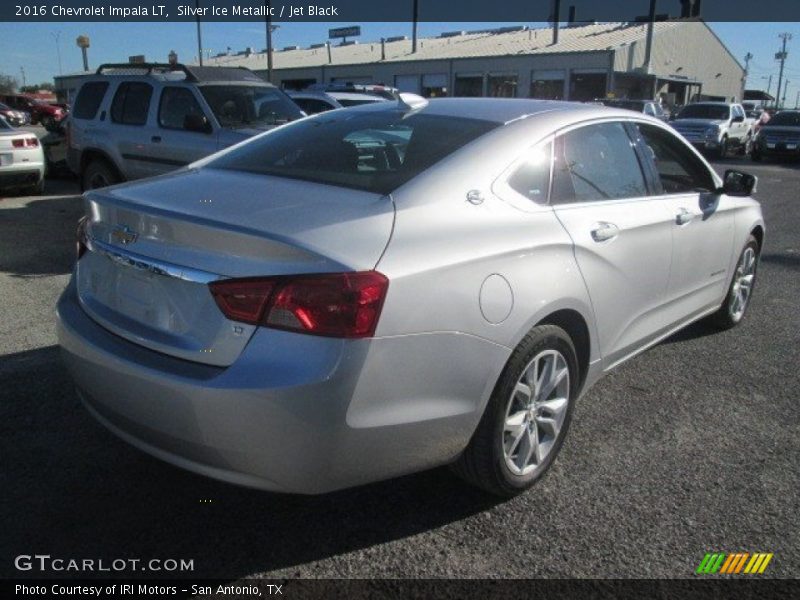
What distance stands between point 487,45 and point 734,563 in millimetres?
49632

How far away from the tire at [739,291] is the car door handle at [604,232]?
2.09 metres

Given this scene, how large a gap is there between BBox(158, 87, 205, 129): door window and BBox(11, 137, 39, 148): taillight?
348cm

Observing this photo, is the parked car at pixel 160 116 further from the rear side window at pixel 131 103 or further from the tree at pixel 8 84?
the tree at pixel 8 84

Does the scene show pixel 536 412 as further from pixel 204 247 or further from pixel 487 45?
pixel 487 45

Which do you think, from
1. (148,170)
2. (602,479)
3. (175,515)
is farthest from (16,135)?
(602,479)

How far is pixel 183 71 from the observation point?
8961 mm

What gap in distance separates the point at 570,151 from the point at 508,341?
118 centimetres

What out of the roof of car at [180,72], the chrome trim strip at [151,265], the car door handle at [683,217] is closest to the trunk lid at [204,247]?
the chrome trim strip at [151,265]

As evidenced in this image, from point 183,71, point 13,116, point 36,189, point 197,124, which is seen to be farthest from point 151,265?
point 13,116

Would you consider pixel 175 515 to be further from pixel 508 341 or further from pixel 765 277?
pixel 765 277

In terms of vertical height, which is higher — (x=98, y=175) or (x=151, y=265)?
(x=151, y=265)

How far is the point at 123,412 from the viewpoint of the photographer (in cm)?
254

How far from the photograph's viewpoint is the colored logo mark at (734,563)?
2.62 m

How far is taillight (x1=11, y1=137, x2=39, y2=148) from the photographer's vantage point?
1076cm
